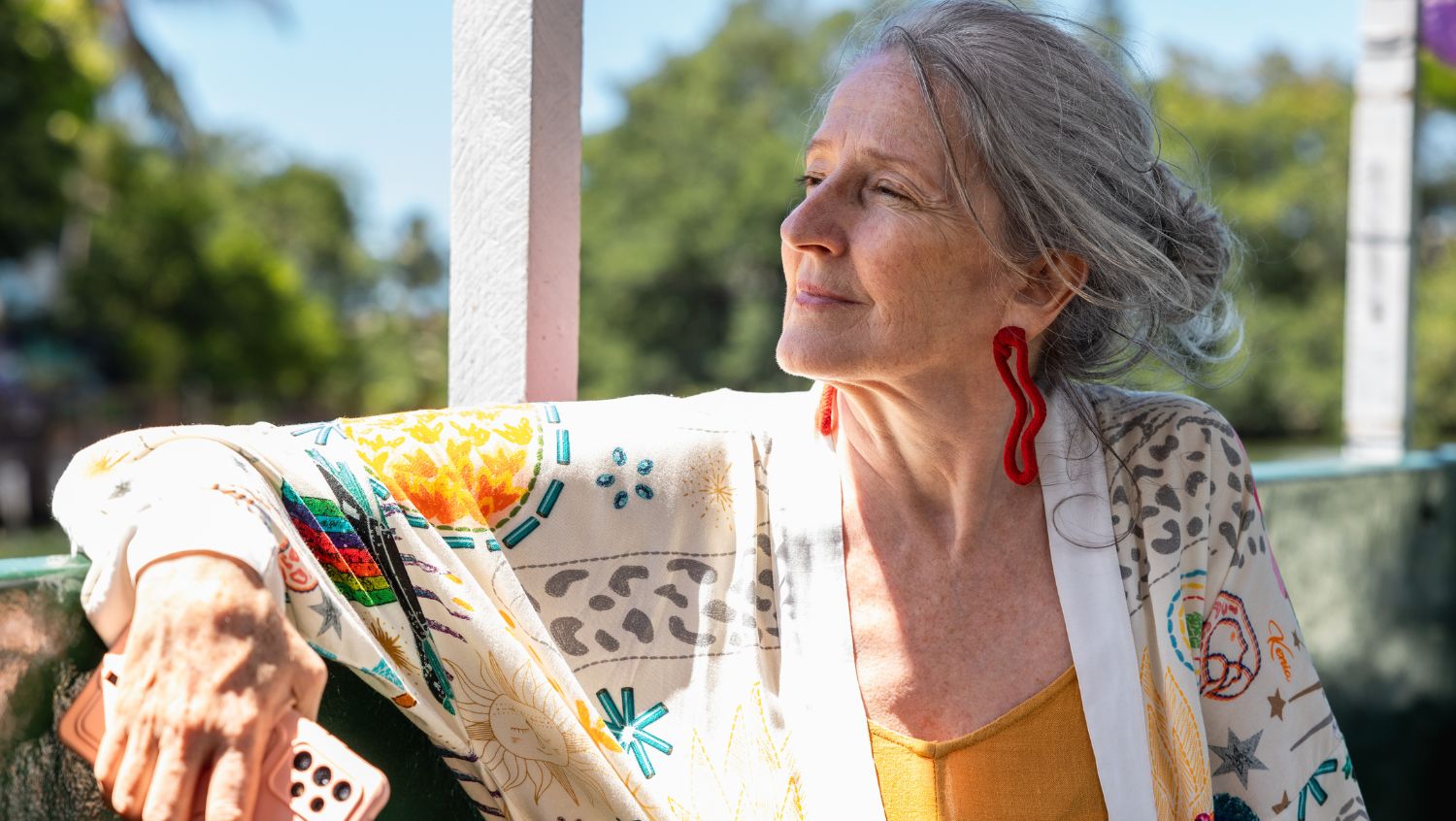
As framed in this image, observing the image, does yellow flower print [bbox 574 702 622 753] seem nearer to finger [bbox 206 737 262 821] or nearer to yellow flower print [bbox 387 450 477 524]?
yellow flower print [bbox 387 450 477 524]

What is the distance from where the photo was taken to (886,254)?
5.51 feet

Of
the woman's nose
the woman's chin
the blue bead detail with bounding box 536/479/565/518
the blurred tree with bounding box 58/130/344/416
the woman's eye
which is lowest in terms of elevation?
the blue bead detail with bounding box 536/479/565/518

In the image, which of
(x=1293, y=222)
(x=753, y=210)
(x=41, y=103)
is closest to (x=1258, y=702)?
(x=41, y=103)

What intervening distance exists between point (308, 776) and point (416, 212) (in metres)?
53.7

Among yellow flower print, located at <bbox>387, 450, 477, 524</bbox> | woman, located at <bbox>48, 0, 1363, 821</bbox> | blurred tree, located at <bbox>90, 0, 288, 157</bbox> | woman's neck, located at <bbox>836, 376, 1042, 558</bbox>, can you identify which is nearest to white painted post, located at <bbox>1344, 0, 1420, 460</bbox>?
woman, located at <bbox>48, 0, 1363, 821</bbox>

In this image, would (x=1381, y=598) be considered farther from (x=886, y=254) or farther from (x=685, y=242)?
(x=685, y=242)

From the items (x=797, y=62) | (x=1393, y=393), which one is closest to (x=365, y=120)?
(x=797, y=62)

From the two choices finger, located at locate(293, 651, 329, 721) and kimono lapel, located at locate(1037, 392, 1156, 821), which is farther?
kimono lapel, located at locate(1037, 392, 1156, 821)

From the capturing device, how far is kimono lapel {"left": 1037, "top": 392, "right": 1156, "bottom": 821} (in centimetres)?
166

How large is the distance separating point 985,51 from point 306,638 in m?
1.07

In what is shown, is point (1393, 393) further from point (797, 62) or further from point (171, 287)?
point (797, 62)

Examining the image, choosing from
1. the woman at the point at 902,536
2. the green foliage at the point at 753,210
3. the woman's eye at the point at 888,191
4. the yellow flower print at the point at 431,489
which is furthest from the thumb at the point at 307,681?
the green foliage at the point at 753,210

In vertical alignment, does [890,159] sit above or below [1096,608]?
above

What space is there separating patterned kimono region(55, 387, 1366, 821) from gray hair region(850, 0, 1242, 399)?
14 centimetres
